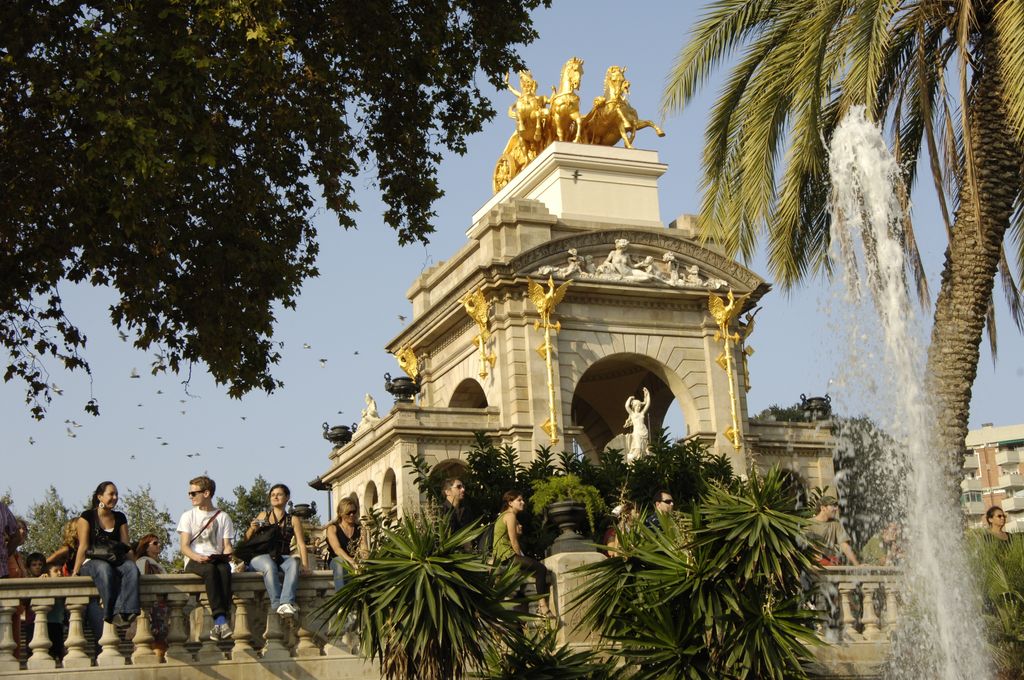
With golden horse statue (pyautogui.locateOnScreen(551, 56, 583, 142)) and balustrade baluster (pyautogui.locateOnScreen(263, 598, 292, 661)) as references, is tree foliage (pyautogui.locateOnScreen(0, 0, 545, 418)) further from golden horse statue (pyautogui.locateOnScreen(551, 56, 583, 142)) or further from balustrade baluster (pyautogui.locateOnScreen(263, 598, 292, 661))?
golden horse statue (pyautogui.locateOnScreen(551, 56, 583, 142))

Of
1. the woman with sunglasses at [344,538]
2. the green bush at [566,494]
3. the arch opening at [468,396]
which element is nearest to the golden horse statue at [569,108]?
the arch opening at [468,396]

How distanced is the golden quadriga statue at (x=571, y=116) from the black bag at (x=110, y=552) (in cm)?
3105

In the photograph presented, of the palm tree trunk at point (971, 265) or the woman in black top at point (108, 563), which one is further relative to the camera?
the palm tree trunk at point (971, 265)

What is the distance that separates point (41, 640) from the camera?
12023 mm

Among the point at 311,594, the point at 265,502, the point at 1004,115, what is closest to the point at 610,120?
the point at 265,502

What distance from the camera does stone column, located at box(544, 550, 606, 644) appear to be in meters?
13.2

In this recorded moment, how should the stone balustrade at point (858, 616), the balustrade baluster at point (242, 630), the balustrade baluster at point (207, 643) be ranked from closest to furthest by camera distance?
1. the balustrade baluster at point (207, 643)
2. the balustrade baluster at point (242, 630)
3. the stone balustrade at point (858, 616)

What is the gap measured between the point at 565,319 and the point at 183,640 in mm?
26708

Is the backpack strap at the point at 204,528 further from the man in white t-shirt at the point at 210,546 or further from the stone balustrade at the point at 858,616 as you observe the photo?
the stone balustrade at the point at 858,616

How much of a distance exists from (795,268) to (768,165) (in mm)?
1486

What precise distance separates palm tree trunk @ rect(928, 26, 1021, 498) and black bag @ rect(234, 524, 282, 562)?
6.55 meters

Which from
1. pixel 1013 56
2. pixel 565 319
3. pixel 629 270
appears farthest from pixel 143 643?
pixel 629 270

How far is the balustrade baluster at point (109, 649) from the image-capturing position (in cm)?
1213

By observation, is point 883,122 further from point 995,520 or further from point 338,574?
point 338,574
